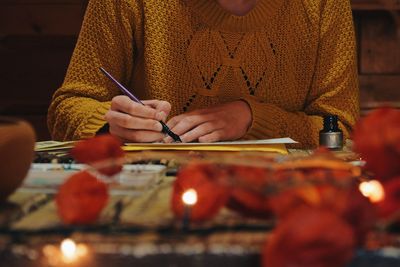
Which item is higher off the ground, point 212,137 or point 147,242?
point 212,137

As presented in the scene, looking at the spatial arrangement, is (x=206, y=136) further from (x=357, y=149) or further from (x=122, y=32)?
(x=357, y=149)

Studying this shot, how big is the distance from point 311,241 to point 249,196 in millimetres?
83

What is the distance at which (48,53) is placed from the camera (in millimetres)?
2461

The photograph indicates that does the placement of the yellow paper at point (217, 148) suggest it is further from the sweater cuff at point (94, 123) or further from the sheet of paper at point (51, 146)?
the sweater cuff at point (94, 123)

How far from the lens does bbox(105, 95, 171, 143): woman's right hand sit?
1.02 metres

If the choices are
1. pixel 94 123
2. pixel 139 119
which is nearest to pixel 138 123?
pixel 139 119

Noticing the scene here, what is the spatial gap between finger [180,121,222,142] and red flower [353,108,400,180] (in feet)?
2.07

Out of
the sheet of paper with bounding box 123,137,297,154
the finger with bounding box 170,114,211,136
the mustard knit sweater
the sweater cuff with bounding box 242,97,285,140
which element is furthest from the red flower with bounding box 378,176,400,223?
the mustard knit sweater

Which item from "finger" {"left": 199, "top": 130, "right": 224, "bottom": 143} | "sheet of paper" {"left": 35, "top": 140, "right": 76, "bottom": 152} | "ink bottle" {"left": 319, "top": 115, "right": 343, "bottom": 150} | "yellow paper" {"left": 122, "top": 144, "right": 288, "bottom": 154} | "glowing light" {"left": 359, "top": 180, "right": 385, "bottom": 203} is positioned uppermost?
"finger" {"left": 199, "top": 130, "right": 224, "bottom": 143}

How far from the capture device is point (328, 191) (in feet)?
1.26

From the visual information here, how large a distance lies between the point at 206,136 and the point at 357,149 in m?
0.65

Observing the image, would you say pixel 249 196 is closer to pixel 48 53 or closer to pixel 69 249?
pixel 69 249

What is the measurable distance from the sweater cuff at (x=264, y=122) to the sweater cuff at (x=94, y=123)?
292mm

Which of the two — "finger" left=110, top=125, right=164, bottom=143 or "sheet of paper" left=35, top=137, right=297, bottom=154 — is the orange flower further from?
"finger" left=110, top=125, right=164, bottom=143
